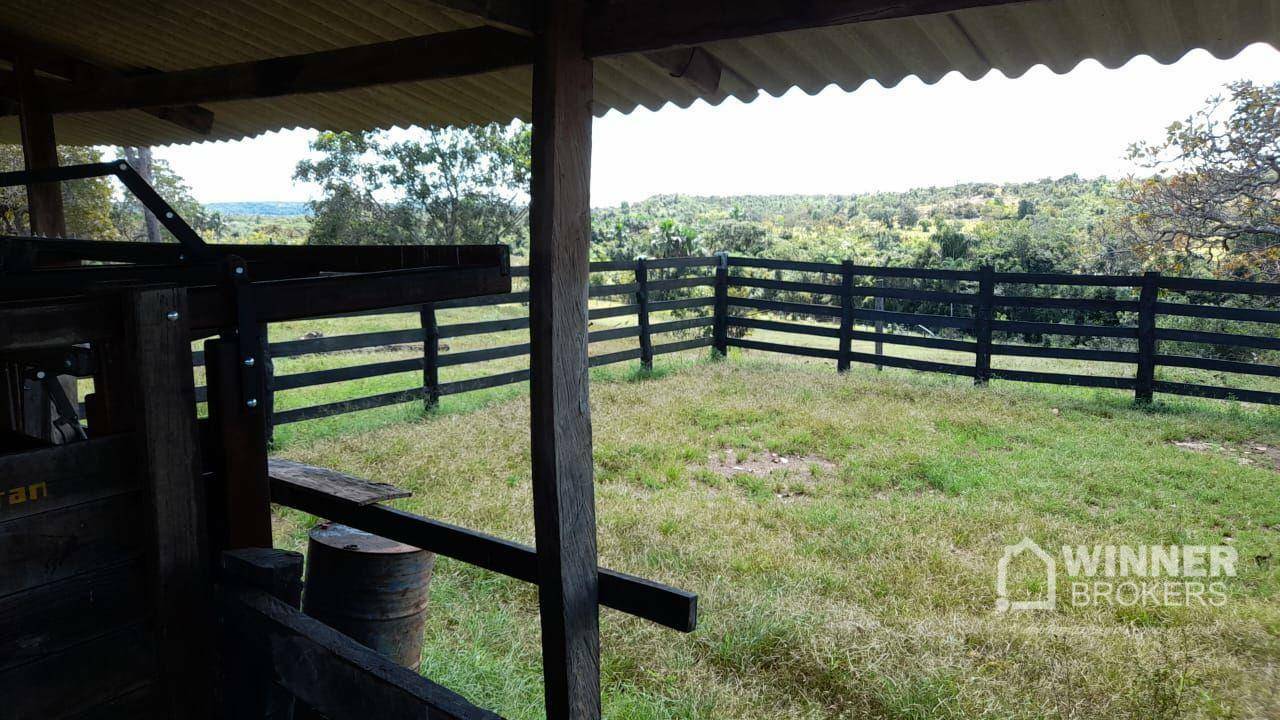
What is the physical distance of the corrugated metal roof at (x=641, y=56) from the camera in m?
2.34

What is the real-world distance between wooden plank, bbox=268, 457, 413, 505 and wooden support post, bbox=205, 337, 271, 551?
3.06ft

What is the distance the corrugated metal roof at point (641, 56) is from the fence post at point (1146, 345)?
670 cm

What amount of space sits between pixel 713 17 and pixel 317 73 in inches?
74.9

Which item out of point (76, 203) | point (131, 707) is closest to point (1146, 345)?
point (131, 707)

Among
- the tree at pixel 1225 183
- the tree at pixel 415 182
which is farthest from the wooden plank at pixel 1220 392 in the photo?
the tree at pixel 415 182

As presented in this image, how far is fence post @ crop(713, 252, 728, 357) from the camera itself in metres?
11.0

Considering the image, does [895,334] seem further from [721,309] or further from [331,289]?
[331,289]

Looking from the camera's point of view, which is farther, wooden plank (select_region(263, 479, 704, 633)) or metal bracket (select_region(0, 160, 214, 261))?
wooden plank (select_region(263, 479, 704, 633))

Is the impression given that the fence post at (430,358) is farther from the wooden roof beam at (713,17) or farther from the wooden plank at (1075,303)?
the wooden plank at (1075,303)

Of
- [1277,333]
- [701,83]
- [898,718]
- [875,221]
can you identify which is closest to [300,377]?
[701,83]

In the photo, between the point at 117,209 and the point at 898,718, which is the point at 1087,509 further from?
the point at 117,209

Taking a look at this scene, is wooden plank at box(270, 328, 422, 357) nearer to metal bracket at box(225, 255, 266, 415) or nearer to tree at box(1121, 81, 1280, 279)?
metal bracket at box(225, 255, 266, 415)

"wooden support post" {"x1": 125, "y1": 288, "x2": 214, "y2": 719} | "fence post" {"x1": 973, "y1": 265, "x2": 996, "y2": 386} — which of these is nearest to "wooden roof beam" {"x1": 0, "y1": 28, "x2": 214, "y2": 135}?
"wooden support post" {"x1": 125, "y1": 288, "x2": 214, "y2": 719}

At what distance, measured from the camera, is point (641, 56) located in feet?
9.91
